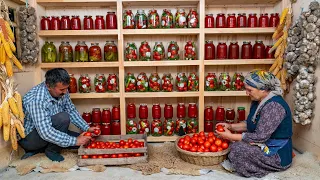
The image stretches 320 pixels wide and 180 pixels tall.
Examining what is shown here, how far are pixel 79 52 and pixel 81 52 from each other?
31 mm

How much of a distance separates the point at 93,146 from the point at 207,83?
69.3 inches

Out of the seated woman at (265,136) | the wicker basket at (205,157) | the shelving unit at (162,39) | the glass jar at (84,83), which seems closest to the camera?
the seated woman at (265,136)

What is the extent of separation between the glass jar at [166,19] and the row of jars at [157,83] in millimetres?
672

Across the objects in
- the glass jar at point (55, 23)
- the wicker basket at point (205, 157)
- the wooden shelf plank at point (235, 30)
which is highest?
the glass jar at point (55, 23)

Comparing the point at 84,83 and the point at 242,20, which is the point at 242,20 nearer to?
the point at 242,20

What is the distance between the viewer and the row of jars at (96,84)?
149 inches

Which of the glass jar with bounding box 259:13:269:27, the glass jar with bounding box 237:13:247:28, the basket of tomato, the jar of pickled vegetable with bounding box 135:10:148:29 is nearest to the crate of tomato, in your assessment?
the basket of tomato

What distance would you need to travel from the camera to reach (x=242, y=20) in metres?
3.80

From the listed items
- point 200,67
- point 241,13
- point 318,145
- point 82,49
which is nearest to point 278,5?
point 241,13

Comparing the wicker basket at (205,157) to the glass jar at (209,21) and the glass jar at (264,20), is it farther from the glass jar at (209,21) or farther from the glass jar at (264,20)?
the glass jar at (264,20)

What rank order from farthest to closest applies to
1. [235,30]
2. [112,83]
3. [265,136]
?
[112,83], [235,30], [265,136]

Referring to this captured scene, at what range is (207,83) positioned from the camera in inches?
152

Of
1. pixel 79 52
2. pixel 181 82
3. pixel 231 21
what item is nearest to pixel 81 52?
pixel 79 52

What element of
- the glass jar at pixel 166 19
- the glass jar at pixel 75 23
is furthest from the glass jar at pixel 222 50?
the glass jar at pixel 75 23
